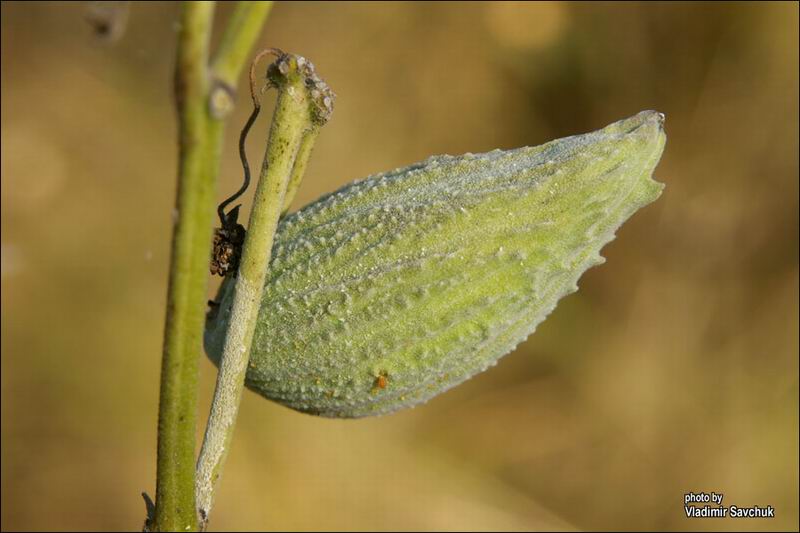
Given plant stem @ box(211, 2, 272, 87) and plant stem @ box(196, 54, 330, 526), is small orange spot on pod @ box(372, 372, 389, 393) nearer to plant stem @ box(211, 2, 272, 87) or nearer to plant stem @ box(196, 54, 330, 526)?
plant stem @ box(196, 54, 330, 526)

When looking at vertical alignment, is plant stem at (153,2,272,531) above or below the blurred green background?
below

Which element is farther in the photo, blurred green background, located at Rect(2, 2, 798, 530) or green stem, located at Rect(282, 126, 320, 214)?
blurred green background, located at Rect(2, 2, 798, 530)

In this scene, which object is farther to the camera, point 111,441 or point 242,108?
point 242,108

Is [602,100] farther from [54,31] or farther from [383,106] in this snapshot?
[54,31]

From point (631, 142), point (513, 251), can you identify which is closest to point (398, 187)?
point (513, 251)

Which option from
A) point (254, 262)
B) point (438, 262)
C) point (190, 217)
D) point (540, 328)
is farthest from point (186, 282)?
point (540, 328)

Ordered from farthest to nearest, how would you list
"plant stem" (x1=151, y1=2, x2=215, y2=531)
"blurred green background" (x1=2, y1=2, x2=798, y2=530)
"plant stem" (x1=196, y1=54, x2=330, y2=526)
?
1. "blurred green background" (x1=2, y1=2, x2=798, y2=530)
2. "plant stem" (x1=196, y1=54, x2=330, y2=526)
3. "plant stem" (x1=151, y1=2, x2=215, y2=531)

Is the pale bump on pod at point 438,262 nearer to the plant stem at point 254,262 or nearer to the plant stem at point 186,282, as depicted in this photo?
the plant stem at point 254,262

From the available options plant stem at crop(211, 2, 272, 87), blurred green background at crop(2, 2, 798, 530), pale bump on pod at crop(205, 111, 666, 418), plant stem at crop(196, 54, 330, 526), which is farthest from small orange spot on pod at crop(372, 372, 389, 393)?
blurred green background at crop(2, 2, 798, 530)
